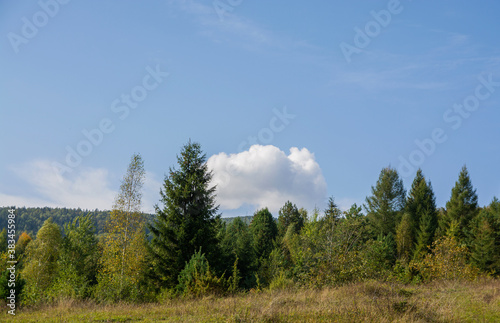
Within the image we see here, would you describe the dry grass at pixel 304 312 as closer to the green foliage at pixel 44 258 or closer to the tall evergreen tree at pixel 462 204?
the green foliage at pixel 44 258

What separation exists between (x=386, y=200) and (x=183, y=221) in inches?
1489

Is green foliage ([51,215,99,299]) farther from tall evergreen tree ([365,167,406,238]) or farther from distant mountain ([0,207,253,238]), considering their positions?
distant mountain ([0,207,253,238])

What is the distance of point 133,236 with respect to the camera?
26.7 meters

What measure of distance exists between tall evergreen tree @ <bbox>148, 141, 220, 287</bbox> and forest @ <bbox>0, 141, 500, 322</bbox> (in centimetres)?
7

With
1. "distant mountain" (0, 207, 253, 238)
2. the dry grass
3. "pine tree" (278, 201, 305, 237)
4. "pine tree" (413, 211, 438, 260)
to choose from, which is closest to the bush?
the dry grass

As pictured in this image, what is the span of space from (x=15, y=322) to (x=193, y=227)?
1413 cm

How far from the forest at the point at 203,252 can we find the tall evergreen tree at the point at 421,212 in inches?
10.1

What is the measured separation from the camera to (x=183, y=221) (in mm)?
24203

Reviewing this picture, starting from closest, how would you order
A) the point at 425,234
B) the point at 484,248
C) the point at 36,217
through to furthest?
the point at 484,248, the point at 425,234, the point at 36,217

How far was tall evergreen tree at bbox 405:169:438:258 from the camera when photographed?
46469 millimetres

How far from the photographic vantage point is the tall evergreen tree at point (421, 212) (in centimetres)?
4647

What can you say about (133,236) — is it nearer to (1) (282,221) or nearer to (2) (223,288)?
(2) (223,288)

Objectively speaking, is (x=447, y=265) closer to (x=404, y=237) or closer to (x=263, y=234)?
(x=404, y=237)

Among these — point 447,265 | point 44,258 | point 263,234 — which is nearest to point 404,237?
point 263,234
